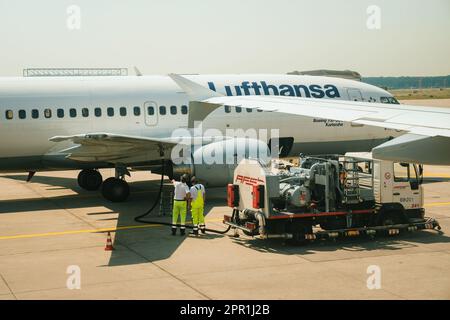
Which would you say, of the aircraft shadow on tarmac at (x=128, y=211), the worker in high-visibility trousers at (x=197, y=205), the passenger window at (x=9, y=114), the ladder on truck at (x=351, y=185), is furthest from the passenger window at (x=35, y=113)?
the ladder on truck at (x=351, y=185)

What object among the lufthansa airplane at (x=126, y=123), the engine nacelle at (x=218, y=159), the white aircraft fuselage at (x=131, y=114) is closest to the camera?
the engine nacelle at (x=218, y=159)

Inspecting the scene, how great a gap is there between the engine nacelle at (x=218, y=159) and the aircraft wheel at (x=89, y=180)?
544 cm

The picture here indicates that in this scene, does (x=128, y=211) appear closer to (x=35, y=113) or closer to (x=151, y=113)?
(x=151, y=113)

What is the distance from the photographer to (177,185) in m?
18.6

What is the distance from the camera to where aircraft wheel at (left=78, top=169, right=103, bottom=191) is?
89.5ft

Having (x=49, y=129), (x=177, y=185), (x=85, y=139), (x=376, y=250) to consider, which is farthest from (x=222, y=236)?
(x=49, y=129)

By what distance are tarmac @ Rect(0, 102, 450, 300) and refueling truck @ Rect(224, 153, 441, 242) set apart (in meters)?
0.37

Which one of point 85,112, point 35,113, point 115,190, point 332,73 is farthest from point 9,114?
point 332,73

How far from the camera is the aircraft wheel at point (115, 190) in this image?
24250 mm

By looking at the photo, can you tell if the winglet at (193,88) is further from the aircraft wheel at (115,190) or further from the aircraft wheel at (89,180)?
the aircraft wheel at (89,180)

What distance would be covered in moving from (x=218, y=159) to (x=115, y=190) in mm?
4216

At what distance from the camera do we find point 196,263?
1563 cm

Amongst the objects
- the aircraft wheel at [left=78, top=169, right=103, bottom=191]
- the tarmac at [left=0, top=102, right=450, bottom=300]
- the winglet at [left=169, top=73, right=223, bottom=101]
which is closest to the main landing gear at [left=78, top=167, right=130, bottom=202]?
the tarmac at [left=0, top=102, right=450, bottom=300]

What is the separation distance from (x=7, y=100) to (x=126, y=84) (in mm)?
4303
